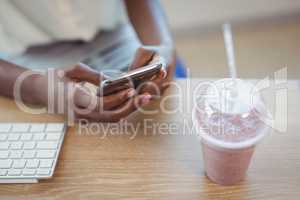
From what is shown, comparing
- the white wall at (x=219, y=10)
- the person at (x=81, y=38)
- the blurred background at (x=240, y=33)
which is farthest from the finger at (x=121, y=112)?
the white wall at (x=219, y=10)

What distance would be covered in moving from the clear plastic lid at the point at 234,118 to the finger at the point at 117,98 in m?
0.18

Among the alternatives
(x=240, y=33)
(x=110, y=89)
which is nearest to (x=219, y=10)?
(x=240, y=33)

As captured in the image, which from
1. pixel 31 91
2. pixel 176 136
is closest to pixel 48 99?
pixel 31 91

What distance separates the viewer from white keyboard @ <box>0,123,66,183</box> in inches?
23.6

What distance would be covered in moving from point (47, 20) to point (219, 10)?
4.40ft

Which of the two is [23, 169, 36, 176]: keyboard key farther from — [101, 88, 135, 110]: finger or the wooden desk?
[101, 88, 135, 110]: finger

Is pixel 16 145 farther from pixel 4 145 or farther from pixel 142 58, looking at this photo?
pixel 142 58

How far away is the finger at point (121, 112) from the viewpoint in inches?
27.7

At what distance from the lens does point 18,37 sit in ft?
3.34

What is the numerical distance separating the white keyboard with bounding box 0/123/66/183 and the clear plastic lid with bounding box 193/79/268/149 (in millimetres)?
270

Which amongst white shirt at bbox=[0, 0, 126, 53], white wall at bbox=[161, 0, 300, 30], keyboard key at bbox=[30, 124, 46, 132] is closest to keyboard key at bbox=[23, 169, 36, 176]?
keyboard key at bbox=[30, 124, 46, 132]

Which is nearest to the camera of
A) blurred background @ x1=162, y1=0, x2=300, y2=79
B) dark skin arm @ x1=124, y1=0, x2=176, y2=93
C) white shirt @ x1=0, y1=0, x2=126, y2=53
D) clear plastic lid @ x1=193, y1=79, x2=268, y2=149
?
clear plastic lid @ x1=193, y1=79, x2=268, y2=149

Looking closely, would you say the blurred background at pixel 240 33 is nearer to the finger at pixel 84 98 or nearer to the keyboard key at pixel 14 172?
the finger at pixel 84 98

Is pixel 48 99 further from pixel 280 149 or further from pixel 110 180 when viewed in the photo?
pixel 280 149
